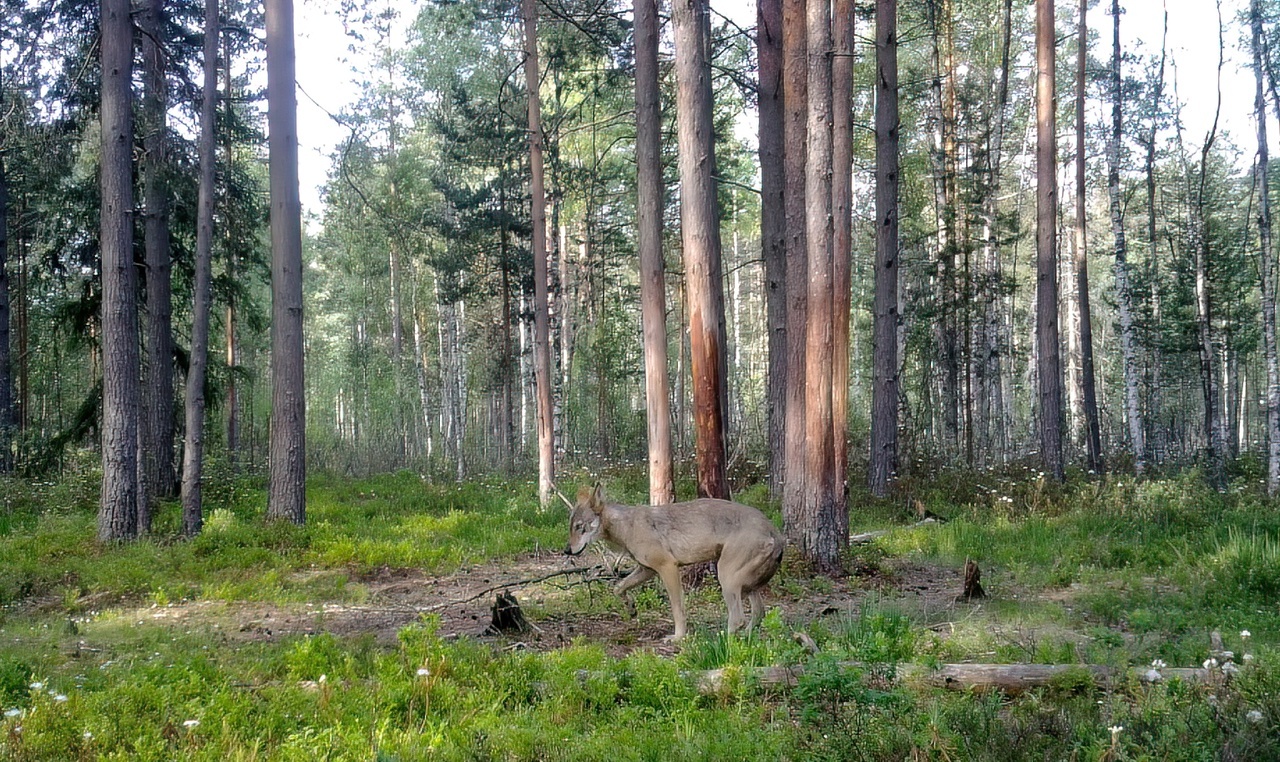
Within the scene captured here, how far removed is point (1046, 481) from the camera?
53.5ft

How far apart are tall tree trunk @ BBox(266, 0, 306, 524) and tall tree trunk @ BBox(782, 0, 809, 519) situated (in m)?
8.00

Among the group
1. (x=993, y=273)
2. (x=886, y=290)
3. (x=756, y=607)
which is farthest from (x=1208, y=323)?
(x=756, y=607)

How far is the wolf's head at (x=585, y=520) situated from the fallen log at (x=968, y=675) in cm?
254

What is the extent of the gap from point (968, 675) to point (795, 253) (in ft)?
22.9

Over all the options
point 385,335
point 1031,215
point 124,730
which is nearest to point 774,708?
point 124,730

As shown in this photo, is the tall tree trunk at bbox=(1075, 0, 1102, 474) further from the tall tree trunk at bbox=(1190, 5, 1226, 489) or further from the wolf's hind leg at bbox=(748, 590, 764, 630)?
the wolf's hind leg at bbox=(748, 590, 764, 630)

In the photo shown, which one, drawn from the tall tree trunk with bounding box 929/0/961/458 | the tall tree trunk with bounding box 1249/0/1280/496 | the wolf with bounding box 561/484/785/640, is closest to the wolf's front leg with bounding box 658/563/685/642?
the wolf with bounding box 561/484/785/640

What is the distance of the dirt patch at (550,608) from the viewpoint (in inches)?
321

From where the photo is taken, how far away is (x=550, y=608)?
914cm

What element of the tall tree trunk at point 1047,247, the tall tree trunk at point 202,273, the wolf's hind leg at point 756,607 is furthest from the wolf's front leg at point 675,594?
the tall tree trunk at point 1047,247

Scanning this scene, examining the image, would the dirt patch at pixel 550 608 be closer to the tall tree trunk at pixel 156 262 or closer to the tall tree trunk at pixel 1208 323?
the tall tree trunk at pixel 156 262

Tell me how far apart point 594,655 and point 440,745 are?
1602 mm

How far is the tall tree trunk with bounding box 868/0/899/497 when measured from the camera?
16703 millimetres

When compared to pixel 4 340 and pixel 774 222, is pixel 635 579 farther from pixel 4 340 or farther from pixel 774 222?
pixel 4 340
